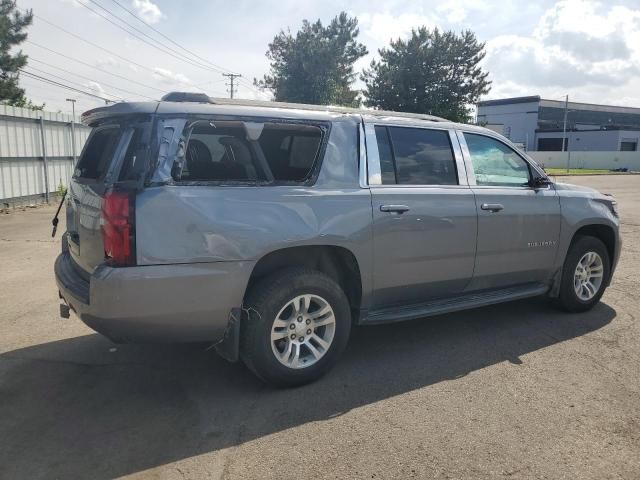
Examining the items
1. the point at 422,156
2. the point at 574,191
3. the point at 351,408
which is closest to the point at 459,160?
the point at 422,156

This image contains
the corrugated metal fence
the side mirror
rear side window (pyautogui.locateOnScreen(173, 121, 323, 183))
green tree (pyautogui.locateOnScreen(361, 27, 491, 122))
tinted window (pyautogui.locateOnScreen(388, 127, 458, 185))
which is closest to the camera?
rear side window (pyautogui.locateOnScreen(173, 121, 323, 183))

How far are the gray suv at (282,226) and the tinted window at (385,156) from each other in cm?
2

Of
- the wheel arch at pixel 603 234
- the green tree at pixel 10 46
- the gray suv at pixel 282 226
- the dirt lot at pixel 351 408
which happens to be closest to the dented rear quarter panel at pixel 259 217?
the gray suv at pixel 282 226

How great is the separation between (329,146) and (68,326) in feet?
10.1

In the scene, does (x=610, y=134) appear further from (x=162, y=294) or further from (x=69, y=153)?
(x=162, y=294)

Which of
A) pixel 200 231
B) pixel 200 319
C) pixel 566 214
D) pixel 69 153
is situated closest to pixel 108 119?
pixel 200 231

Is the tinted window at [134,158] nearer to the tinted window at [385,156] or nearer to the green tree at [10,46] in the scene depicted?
the tinted window at [385,156]

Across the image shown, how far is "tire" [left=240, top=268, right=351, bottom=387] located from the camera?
11.7 feet

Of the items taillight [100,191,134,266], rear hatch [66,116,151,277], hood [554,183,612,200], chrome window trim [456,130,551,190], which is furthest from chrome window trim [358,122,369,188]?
hood [554,183,612,200]

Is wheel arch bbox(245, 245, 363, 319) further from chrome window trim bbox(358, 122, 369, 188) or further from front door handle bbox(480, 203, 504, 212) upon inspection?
front door handle bbox(480, 203, 504, 212)

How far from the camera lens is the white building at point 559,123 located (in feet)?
235

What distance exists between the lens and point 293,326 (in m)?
3.74

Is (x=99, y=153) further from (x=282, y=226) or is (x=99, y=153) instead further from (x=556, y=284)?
(x=556, y=284)

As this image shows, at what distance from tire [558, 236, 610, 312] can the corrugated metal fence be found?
1187 centimetres
